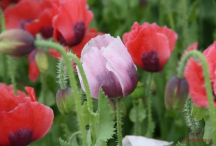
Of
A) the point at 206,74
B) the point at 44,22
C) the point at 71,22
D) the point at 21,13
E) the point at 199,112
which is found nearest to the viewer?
the point at 206,74

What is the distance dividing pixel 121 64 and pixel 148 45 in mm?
176

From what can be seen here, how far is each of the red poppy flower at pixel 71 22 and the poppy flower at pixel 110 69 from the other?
0.28 meters

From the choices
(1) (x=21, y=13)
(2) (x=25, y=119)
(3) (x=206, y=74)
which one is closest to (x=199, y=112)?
(3) (x=206, y=74)

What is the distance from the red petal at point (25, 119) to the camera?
33.3 inches

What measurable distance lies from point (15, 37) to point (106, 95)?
7.5 inches

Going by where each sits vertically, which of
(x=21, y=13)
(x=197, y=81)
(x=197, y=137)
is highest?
(x=21, y=13)

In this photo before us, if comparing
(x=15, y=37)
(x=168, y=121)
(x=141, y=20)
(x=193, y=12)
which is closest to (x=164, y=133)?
(x=168, y=121)

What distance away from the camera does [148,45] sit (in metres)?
1.02

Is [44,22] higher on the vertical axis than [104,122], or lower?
higher

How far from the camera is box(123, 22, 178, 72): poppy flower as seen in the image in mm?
1008

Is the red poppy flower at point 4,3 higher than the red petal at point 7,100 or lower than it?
higher

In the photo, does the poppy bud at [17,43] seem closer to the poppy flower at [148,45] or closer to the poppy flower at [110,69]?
the poppy flower at [110,69]

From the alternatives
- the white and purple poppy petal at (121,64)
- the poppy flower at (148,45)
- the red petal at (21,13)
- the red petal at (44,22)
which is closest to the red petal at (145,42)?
the poppy flower at (148,45)

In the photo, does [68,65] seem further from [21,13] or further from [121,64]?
[21,13]
